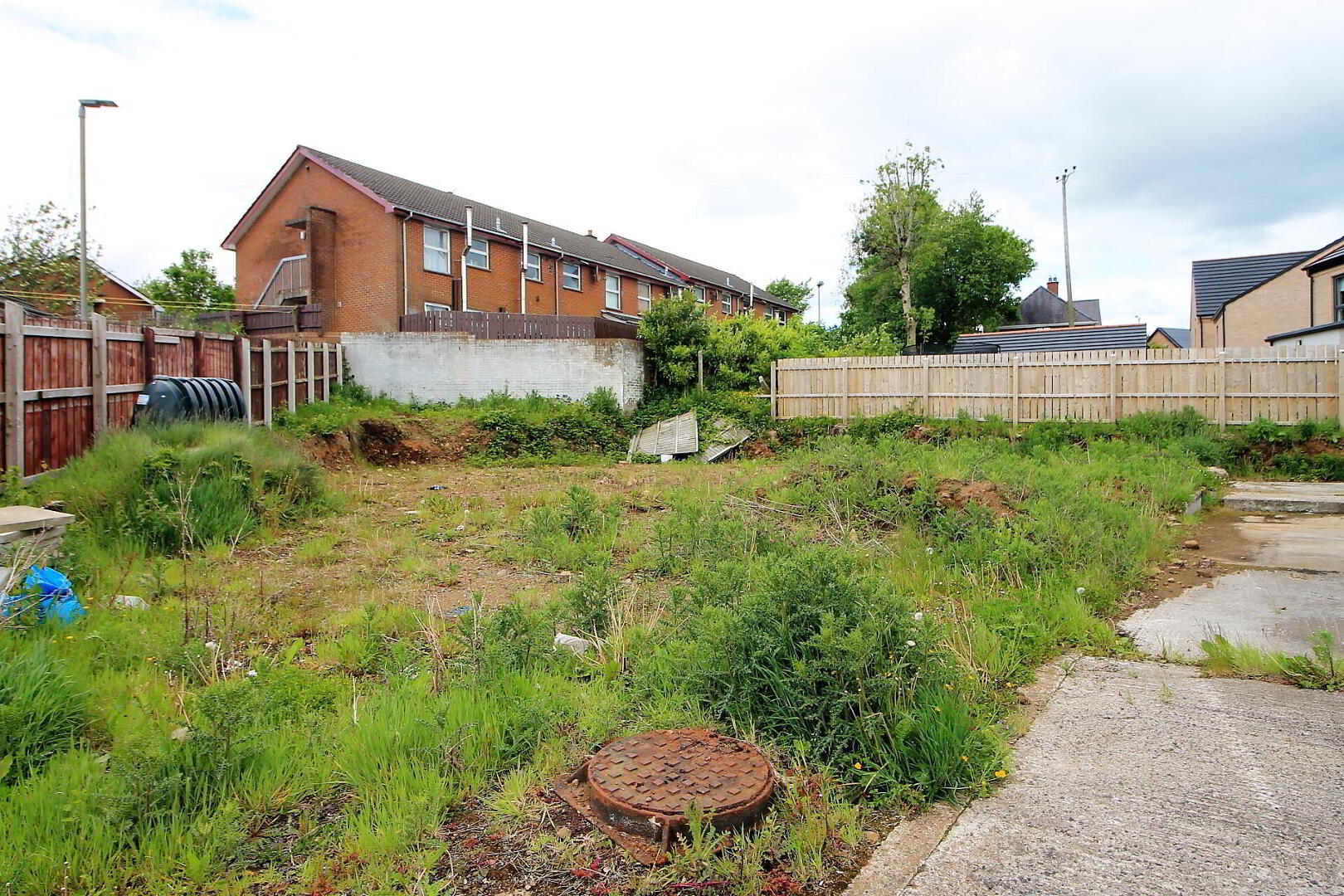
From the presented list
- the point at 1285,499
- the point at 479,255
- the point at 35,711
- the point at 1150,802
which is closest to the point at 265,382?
the point at 35,711

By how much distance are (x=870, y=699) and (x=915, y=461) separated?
7.07 metres

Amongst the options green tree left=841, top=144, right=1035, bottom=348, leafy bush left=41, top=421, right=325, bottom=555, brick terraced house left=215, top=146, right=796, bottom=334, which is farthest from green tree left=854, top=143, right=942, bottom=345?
leafy bush left=41, top=421, right=325, bottom=555

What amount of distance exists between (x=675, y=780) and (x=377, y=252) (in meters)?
24.2

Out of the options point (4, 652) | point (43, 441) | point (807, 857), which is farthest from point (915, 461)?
point (43, 441)

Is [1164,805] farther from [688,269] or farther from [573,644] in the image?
[688,269]

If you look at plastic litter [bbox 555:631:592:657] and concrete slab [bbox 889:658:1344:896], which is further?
plastic litter [bbox 555:631:592:657]

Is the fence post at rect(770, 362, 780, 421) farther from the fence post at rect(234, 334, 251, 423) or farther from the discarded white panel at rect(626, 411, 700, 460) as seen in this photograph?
the fence post at rect(234, 334, 251, 423)

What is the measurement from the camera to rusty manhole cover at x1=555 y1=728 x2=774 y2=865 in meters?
A: 2.44

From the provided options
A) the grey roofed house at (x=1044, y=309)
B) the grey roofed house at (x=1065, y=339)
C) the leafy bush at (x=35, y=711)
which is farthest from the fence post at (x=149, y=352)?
the grey roofed house at (x=1044, y=309)

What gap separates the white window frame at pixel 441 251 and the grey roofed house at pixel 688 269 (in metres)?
14.2

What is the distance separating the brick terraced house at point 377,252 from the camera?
24047mm

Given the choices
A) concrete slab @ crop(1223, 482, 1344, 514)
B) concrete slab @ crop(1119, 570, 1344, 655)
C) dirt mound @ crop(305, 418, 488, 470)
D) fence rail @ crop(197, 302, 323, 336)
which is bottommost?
concrete slab @ crop(1119, 570, 1344, 655)

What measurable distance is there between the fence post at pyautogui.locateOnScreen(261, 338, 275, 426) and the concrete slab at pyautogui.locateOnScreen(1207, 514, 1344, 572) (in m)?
13.9

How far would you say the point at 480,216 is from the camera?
91.9ft
